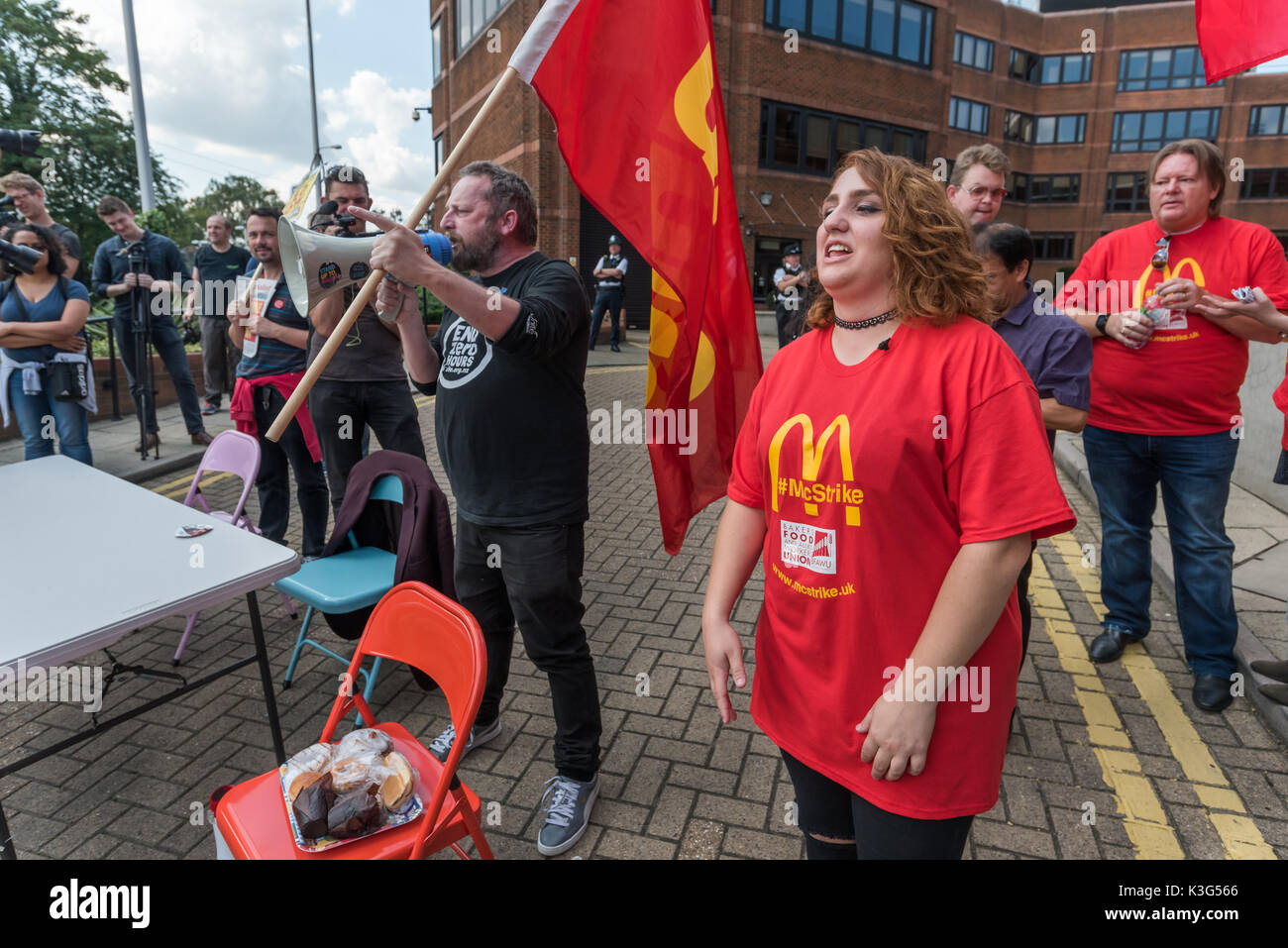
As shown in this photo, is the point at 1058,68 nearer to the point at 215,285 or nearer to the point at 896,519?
the point at 215,285

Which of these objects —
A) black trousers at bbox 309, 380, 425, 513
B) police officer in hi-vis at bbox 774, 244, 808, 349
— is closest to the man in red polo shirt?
black trousers at bbox 309, 380, 425, 513

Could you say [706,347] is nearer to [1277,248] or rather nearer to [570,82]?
[570,82]

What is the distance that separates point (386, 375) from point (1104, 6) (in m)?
49.7

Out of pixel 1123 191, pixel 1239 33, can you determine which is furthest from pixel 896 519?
pixel 1123 191

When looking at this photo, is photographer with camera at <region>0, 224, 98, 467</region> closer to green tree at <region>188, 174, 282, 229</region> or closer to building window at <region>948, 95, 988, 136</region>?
building window at <region>948, 95, 988, 136</region>

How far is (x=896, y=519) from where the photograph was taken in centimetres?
154

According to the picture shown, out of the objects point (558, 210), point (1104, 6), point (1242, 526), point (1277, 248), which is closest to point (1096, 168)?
point (1104, 6)

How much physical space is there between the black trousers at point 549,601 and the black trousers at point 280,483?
2.28 metres

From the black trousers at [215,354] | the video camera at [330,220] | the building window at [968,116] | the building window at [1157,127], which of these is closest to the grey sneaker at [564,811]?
the video camera at [330,220]

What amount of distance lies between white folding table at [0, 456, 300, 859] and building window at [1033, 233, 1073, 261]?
47.0 meters

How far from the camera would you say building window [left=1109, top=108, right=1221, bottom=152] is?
130ft

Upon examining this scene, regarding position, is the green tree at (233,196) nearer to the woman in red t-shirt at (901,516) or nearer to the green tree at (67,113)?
the green tree at (67,113)

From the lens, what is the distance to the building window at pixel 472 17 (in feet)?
75.0

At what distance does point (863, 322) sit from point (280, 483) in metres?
4.32
